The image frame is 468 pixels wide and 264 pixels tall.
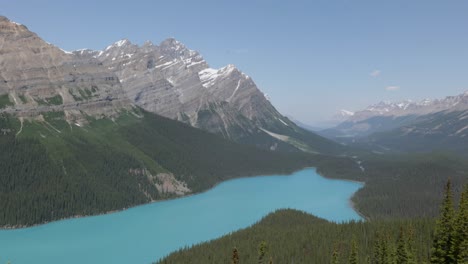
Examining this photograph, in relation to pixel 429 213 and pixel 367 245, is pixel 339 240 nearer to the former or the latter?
pixel 367 245

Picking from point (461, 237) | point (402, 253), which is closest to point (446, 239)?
point (461, 237)

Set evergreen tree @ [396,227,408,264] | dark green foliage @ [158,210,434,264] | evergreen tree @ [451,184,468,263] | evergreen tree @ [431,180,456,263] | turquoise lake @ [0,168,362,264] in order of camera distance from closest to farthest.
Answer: evergreen tree @ [451,184,468,263], evergreen tree @ [431,180,456,263], evergreen tree @ [396,227,408,264], dark green foliage @ [158,210,434,264], turquoise lake @ [0,168,362,264]

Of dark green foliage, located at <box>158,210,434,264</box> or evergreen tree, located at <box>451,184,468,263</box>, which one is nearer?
evergreen tree, located at <box>451,184,468,263</box>

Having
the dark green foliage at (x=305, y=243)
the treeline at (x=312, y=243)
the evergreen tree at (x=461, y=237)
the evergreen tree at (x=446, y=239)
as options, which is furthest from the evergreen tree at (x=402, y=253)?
the dark green foliage at (x=305, y=243)

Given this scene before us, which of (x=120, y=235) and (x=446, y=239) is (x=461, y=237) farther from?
(x=120, y=235)

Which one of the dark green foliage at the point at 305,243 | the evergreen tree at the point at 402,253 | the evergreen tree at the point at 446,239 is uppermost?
the evergreen tree at the point at 446,239

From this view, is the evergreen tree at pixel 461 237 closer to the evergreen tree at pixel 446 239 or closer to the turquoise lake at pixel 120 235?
the evergreen tree at pixel 446 239

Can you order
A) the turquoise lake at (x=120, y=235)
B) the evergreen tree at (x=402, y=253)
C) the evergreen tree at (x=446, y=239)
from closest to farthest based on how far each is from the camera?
the evergreen tree at (x=446, y=239)
the evergreen tree at (x=402, y=253)
the turquoise lake at (x=120, y=235)

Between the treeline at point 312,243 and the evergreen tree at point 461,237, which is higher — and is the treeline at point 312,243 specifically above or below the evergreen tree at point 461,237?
below

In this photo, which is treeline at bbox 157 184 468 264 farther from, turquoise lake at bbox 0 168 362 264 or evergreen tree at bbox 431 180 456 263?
turquoise lake at bbox 0 168 362 264

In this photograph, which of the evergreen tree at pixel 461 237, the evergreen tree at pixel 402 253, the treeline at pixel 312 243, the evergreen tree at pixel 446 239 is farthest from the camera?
the treeline at pixel 312 243

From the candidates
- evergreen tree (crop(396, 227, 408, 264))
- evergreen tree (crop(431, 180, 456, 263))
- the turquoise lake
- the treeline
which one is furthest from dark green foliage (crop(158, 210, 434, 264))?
evergreen tree (crop(431, 180, 456, 263))
